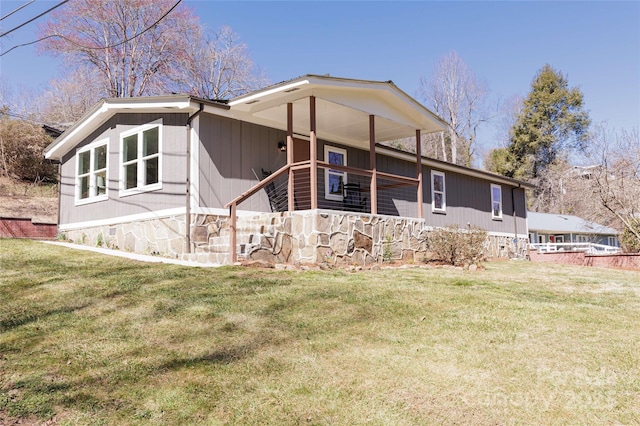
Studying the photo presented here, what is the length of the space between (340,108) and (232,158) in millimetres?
2401

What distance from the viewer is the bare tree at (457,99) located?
1219 inches

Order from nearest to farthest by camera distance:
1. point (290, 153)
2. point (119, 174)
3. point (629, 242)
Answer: point (290, 153) → point (119, 174) → point (629, 242)

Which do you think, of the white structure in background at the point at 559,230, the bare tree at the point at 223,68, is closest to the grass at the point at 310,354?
the bare tree at the point at 223,68

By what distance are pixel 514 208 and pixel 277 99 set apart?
13001mm

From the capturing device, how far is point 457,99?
102 ft

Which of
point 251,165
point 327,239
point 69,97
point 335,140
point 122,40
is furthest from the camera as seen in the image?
point 69,97

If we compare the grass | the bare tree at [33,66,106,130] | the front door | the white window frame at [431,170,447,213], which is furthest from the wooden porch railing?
the bare tree at [33,66,106,130]

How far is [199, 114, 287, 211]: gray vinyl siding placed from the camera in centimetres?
897

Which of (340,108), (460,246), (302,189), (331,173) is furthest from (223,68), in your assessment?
(460,246)

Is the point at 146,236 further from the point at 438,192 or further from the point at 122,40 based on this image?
the point at 122,40

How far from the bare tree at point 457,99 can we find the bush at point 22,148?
22558 mm

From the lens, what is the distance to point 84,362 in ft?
10.7

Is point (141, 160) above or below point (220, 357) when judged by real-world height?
above

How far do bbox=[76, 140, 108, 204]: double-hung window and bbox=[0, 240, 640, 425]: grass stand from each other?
550 cm
